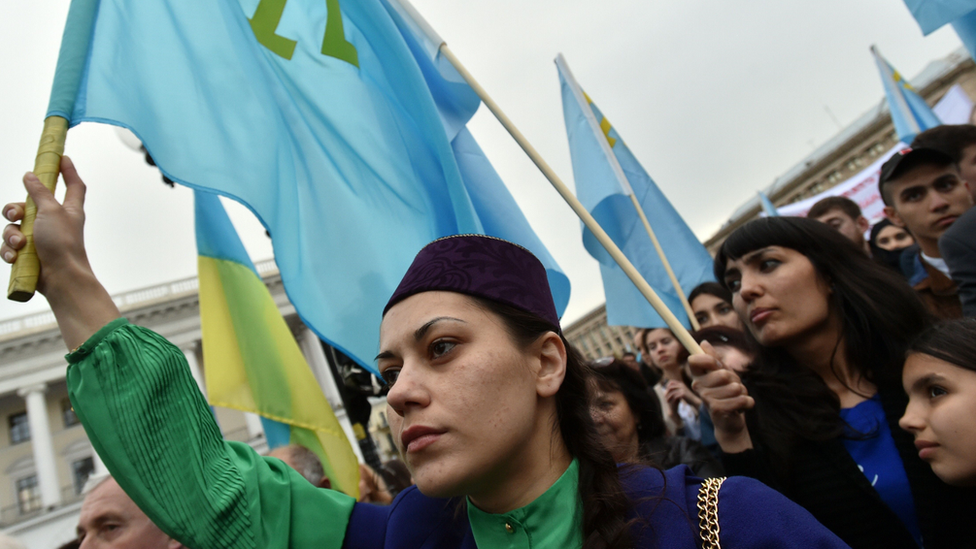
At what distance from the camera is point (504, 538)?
1334 millimetres

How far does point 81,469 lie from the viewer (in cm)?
2938

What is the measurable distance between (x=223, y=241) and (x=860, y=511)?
2.89 metres

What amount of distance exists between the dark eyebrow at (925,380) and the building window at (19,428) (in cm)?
3877

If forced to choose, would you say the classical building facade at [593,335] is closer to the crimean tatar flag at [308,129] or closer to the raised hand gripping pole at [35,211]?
the crimean tatar flag at [308,129]

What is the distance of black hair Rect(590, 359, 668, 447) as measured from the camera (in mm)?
3104

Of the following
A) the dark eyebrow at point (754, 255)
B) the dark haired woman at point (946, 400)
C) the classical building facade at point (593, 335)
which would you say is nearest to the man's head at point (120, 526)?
the dark eyebrow at point (754, 255)

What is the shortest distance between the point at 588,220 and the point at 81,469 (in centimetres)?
3544

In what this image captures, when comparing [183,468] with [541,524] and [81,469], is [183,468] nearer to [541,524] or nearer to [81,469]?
[541,524]

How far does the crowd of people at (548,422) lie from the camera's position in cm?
120

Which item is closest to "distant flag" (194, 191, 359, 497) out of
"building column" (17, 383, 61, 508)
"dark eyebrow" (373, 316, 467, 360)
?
"dark eyebrow" (373, 316, 467, 360)

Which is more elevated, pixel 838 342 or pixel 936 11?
pixel 936 11

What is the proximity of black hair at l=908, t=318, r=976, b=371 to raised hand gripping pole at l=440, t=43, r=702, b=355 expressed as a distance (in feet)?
2.04

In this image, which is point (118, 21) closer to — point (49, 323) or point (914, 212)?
point (914, 212)

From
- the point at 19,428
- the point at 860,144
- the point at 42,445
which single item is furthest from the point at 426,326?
the point at 860,144
